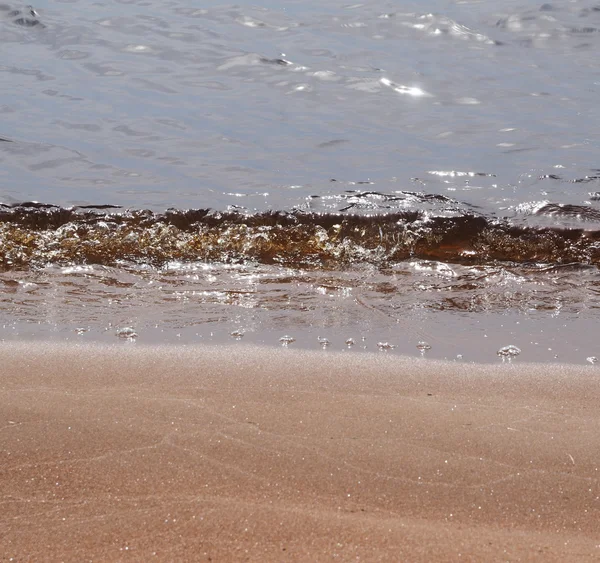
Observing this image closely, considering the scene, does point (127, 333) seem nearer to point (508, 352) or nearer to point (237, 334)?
point (237, 334)

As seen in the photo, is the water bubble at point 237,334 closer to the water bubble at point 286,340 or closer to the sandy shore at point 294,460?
the water bubble at point 286,340

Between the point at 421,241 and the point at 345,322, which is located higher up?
the point at 421,241

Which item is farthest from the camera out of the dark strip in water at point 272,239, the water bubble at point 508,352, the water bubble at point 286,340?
the dark strip in water at point 272,239

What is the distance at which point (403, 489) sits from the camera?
1.83 meters

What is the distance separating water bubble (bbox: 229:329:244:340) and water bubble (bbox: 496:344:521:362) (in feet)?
3.24

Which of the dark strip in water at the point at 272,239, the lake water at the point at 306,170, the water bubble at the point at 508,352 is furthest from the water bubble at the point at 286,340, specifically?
the dark strip in water at the point at 272,239

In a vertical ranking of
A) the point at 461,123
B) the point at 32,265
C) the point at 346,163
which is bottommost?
the point at 32,265

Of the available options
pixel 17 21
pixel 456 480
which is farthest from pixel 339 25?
pixel 456 480

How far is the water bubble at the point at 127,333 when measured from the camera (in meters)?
2.90

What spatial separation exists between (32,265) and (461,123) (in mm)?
4279

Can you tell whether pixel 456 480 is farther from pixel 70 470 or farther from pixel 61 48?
pixel 61 48

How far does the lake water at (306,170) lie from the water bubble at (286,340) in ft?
0.35

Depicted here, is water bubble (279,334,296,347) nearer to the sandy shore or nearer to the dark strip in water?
the sandy shore

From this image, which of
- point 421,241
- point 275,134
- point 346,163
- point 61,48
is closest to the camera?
point 421,241
